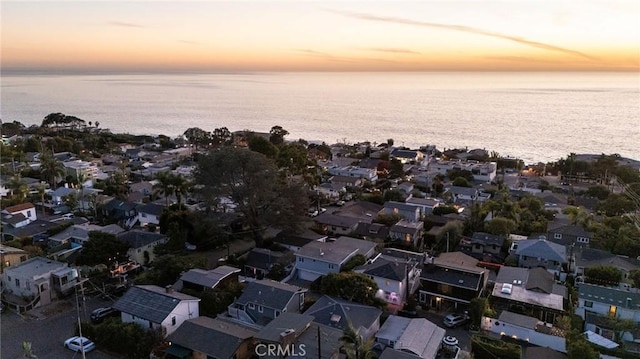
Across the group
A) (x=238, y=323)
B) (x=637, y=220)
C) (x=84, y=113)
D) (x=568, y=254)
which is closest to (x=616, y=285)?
(x=568, y=254)

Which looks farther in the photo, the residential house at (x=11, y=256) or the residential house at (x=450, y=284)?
the residential house at (x=11, y=256)

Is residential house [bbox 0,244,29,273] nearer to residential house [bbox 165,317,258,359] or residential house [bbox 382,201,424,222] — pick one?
residential house [bbox 165,317,258,359]

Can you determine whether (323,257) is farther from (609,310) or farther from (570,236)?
(570,236)

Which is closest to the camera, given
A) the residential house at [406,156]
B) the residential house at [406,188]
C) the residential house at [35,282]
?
the residential house at [35,282]

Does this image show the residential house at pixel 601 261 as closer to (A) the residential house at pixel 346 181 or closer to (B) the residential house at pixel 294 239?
(B) the residential house at pixel 294 239

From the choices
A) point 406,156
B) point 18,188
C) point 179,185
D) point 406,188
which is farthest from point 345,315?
point 406,156

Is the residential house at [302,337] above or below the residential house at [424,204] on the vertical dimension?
above

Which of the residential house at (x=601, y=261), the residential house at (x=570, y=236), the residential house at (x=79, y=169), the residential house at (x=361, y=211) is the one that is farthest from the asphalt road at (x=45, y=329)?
the residential house at (x=570, y=236)
